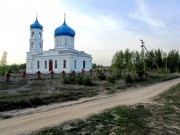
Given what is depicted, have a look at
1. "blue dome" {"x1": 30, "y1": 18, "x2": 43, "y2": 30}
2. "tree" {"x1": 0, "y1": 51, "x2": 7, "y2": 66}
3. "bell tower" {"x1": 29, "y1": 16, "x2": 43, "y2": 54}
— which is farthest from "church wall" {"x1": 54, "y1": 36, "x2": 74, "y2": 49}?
"tree" {"x1": 0, "y1": 51, "x2": 7, "y2": 66}

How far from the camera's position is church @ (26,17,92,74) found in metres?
53.8

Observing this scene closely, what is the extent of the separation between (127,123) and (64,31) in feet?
145

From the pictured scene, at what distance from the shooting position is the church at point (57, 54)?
53.8m

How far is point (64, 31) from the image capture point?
54.8 m

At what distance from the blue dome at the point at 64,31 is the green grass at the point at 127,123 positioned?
40235mm

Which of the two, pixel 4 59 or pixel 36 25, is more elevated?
pixel 36 25

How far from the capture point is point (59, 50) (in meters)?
55.2

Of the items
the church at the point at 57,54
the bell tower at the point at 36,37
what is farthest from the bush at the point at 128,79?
the bell tower at the point at 36,37

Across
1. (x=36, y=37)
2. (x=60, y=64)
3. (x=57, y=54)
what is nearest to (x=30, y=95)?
(x=60, y=64)

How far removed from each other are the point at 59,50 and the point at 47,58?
2923 millimetres

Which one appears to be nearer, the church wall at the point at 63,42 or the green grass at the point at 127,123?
the green grass at the point at 127,123

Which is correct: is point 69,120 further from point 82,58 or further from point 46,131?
point 82,58

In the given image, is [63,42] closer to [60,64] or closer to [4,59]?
[60,64]

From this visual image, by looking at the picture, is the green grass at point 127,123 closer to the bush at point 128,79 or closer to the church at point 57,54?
the bush at point 128,79
